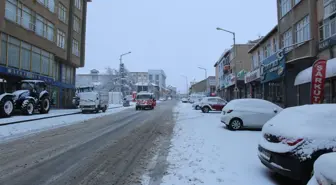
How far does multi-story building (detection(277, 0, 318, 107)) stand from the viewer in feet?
55.2

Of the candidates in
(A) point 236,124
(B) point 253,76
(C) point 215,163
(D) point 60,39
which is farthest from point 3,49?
(B) point 253,76

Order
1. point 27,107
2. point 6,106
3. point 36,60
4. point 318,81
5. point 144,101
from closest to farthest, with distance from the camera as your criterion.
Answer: point 318,81 → point 6,106 → point 27,107 → point 36,60 → point 144,101

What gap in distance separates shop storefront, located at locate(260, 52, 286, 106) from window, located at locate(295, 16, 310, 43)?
1.65 meters

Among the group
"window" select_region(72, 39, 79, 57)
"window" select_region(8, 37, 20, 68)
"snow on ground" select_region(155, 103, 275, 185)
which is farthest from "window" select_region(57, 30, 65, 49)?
"snow on ground" select_region(155, 103, 275, 185)

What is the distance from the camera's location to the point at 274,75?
2181 cm

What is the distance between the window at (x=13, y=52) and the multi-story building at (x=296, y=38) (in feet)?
72.1

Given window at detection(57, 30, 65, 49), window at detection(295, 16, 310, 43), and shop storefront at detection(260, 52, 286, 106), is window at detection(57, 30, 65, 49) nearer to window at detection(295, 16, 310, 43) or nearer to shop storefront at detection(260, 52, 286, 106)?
shop storefront at detection(260, 52, 286, 106)

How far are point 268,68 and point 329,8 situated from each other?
28.1 ft

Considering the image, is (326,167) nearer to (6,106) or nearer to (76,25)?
(6,106)

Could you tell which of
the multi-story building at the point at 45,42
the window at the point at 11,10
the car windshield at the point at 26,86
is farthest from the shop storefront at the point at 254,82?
the window at the point at 11,10

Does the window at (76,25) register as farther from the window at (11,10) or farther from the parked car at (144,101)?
the window at (11,10)

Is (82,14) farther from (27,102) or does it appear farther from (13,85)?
Answer: (27,102)

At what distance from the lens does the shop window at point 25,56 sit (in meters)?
25.0

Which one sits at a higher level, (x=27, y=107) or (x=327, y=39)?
(x=327, y=39)
